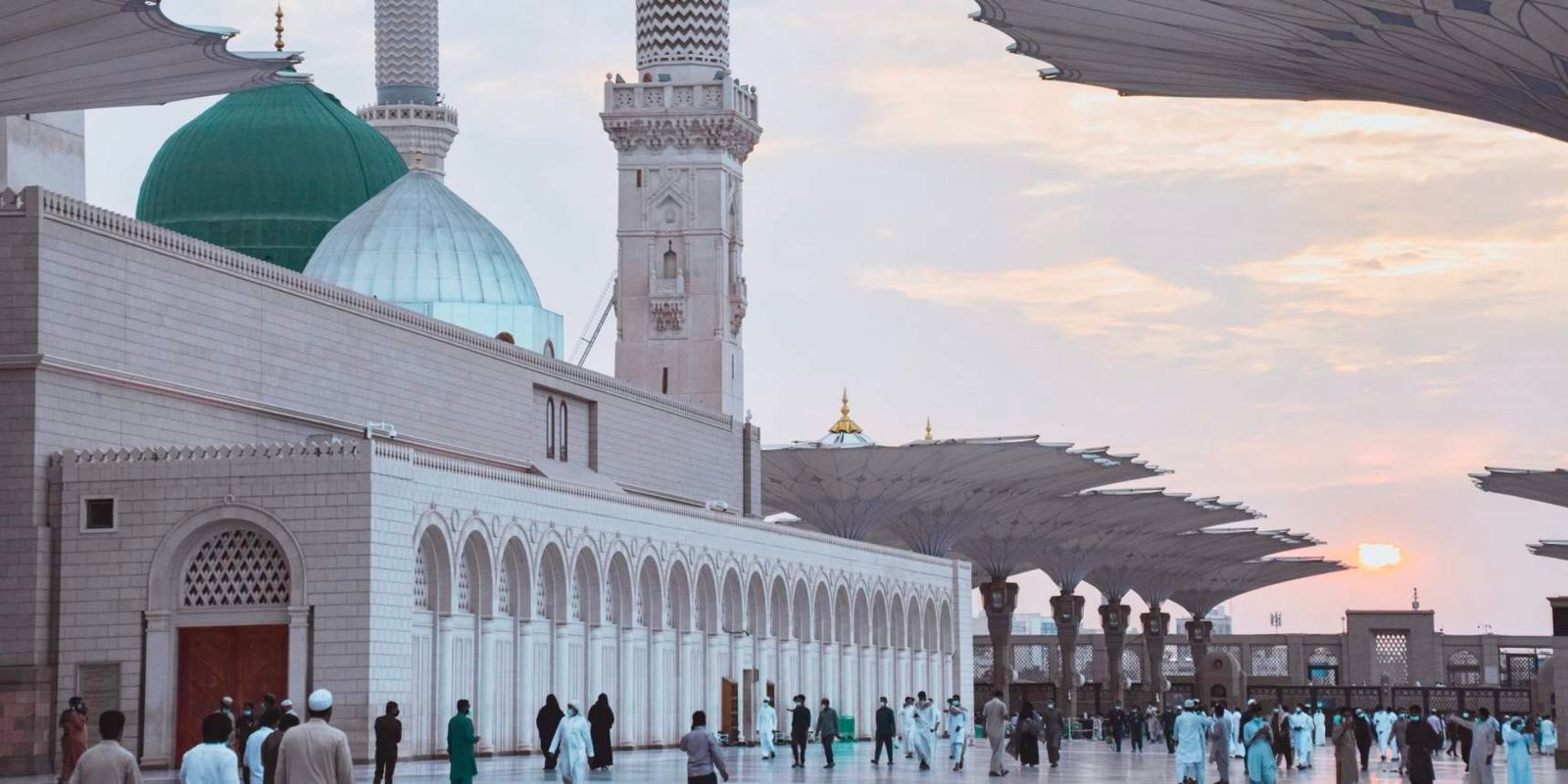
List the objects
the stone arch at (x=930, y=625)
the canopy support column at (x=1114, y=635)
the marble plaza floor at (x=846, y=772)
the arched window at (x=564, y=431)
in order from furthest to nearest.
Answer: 1. the canopy support column at (x=1114, y=635)
2. the stone arch at (x=930, y=625)
3. the arched window at (x=564, y=431)
4. the marble plaza floor at (x=846, y=772)

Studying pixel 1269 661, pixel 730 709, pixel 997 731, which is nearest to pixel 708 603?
pixel 730 709

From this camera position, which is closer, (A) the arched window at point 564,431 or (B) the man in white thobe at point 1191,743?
(B) the man in white thobe at point 1191,743

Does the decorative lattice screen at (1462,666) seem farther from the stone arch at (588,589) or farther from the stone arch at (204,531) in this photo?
the stone arch at (204,531)

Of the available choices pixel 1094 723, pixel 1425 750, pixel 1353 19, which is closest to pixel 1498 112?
pixel 1353 19

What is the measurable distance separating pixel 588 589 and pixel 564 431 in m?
8.19

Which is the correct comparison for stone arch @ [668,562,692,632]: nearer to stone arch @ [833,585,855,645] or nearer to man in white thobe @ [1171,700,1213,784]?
stone arch @ [833,585,855,645]

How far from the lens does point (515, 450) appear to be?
42531 mm

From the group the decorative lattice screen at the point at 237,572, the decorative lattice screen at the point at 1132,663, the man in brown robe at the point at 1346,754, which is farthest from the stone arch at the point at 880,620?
the decorative lattice screen at the point at 1132,663

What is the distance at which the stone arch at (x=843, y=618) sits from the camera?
50250 mm

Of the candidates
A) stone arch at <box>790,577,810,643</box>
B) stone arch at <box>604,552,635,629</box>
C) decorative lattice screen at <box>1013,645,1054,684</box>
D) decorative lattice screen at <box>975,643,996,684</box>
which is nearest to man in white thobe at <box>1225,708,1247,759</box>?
stone arch at <box>604,552,635,629</box>

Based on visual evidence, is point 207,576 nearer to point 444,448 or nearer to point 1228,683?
point 444,448

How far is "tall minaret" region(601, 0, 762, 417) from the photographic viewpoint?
56.2m

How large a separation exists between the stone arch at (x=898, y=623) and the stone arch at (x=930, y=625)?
6.33 feet

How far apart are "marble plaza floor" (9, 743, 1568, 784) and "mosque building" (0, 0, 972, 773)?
1.41 metres
